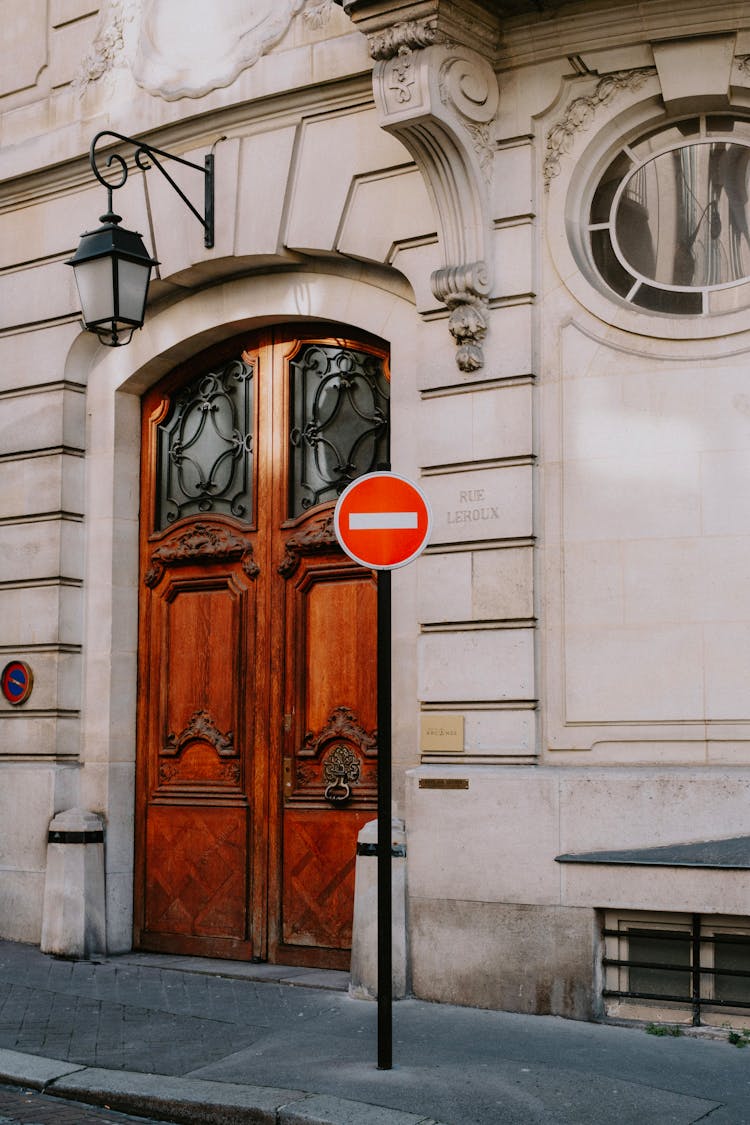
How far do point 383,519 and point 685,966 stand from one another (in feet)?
10.1

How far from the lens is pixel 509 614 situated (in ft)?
28.1

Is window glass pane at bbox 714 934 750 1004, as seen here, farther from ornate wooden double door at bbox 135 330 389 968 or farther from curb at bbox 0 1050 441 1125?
ornate wooden double door at bbox 135 330 389 968

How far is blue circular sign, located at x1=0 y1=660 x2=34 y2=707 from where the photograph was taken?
10891 millimetres

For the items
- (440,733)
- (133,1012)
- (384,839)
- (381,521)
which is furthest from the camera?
(440,733)

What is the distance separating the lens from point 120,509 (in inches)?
430

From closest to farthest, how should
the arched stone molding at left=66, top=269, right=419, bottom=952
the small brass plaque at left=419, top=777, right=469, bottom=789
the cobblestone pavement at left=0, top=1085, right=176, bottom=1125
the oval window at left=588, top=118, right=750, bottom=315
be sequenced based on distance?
the cobblestone pavement at left=0, top=1085, right=176, bottom=1125
the oval window at left=588, top=118, right=750, bottom=315
the small brass plaque at left=419, top=777, right=469, bottom=789
the arched stone molding at left=66, top=269, right=419, bottom=952

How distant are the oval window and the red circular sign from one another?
2.45 metres

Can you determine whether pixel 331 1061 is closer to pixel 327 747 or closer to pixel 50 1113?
pixel 50 1113

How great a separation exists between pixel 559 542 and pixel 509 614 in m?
0.52

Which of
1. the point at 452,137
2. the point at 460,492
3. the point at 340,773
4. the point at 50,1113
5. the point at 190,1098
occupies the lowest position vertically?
the point at 50,1113

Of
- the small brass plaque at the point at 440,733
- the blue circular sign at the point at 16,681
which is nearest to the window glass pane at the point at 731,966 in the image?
the small brass plaque at the point at 440,733

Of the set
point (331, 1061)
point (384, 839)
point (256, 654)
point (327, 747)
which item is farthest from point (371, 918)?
point (256, 654)

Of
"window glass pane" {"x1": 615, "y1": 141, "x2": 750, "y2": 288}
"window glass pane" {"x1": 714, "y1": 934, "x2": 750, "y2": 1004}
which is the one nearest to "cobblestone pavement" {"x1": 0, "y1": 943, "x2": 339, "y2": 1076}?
"window glass pane" {"x1": 714, "y1": 934, "x2": 750, "y2": 1004}

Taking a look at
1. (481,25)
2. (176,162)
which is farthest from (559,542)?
(176,162)
